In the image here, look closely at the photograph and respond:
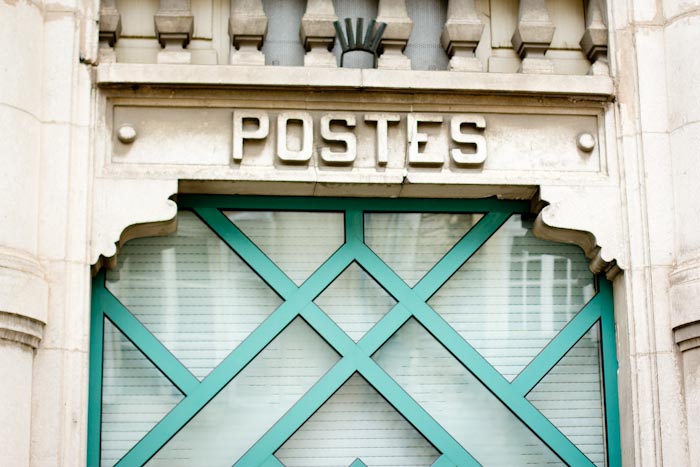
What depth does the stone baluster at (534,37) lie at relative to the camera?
36.0 feet

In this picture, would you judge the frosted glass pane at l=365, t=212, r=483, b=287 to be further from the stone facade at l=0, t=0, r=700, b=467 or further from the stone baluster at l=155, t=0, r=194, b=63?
the stone baluster at l=155, t=0, r=194, b=63

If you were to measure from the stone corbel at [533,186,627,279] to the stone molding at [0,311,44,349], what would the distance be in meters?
3.80

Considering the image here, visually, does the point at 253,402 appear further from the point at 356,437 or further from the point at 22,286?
the point at 22,286

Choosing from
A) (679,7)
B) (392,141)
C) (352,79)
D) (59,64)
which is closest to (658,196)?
(679,7)

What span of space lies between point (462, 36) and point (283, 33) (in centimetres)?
139

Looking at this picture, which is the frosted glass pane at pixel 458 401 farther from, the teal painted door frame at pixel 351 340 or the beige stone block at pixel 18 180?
the beige stone block at pixel 18 180

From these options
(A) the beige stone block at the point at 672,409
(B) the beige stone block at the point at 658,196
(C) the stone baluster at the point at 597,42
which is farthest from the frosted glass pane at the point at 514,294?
(C) the stone baluster at the point at 597,42

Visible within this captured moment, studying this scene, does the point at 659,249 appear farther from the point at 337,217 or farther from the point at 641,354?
the point at 337,217

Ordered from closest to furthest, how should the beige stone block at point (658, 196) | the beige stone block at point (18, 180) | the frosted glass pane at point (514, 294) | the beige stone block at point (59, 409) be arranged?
the beige stone block at point (59, 409), the beige stone block at point (18, 180), the beige stone block at point (658, 196), the frosted glass pane at point (514, 294)

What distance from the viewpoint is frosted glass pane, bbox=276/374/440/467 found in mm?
10594

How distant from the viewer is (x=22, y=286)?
31.7 feet

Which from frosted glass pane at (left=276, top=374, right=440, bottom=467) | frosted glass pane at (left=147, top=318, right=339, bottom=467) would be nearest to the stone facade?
frosted glass pane at (left=147, top=318, right=339, bottom=467)

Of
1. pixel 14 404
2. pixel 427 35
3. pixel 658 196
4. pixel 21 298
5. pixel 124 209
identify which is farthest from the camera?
pixel 427 35

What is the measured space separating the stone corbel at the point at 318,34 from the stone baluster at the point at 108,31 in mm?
1409
